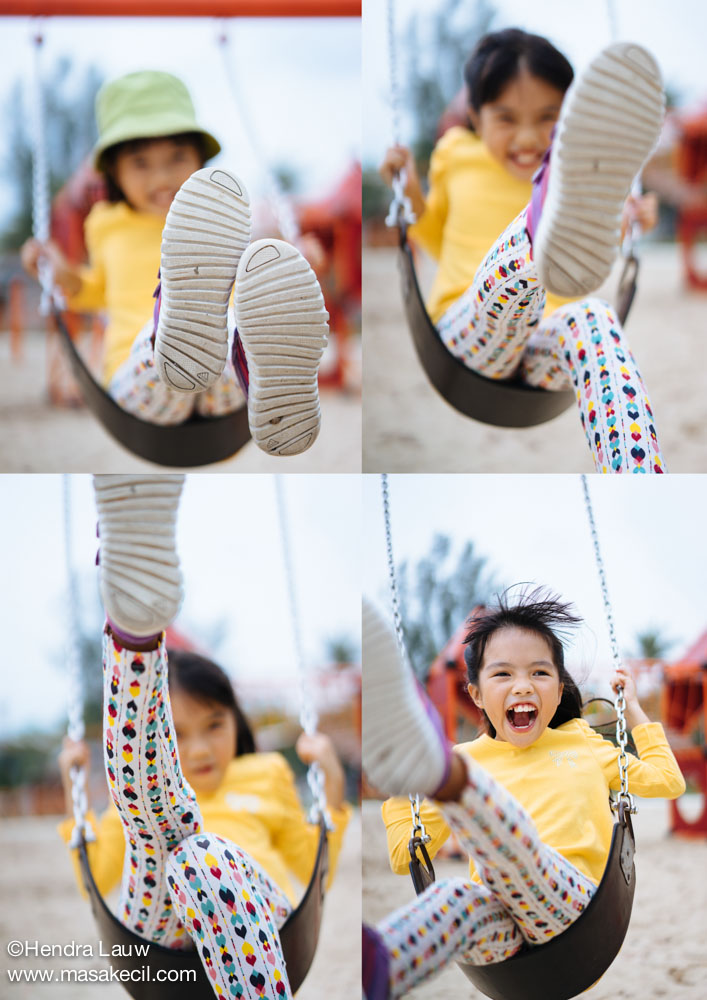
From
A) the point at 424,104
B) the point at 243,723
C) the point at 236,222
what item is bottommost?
the point at 243,723

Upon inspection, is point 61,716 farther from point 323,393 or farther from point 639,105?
point 639,105

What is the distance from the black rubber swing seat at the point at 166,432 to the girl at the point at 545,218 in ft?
1.11

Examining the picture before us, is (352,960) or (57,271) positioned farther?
(352,960)

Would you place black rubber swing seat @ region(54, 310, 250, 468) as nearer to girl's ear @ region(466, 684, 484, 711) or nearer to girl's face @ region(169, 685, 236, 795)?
girl's face @ region(169, 685, 236, 795)

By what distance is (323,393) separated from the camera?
10.5ft

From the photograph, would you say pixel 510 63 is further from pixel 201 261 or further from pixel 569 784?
pixel 569 784

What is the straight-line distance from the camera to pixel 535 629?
1.43m

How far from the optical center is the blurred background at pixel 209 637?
8.92ft

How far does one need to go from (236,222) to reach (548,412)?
619mm

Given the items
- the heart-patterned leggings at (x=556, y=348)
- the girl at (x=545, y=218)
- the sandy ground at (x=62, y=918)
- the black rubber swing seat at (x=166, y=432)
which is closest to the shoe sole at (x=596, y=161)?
the girl at (x=545, y=218)

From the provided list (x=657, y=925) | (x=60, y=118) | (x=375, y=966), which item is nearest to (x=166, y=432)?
(x=375, y=966)

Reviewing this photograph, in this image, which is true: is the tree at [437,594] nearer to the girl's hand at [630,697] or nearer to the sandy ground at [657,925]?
the sandy ground at [657,925]

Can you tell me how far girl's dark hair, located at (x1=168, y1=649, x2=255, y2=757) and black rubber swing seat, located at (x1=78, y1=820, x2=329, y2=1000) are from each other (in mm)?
344

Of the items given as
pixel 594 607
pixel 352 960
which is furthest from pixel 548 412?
pixel 352 960
